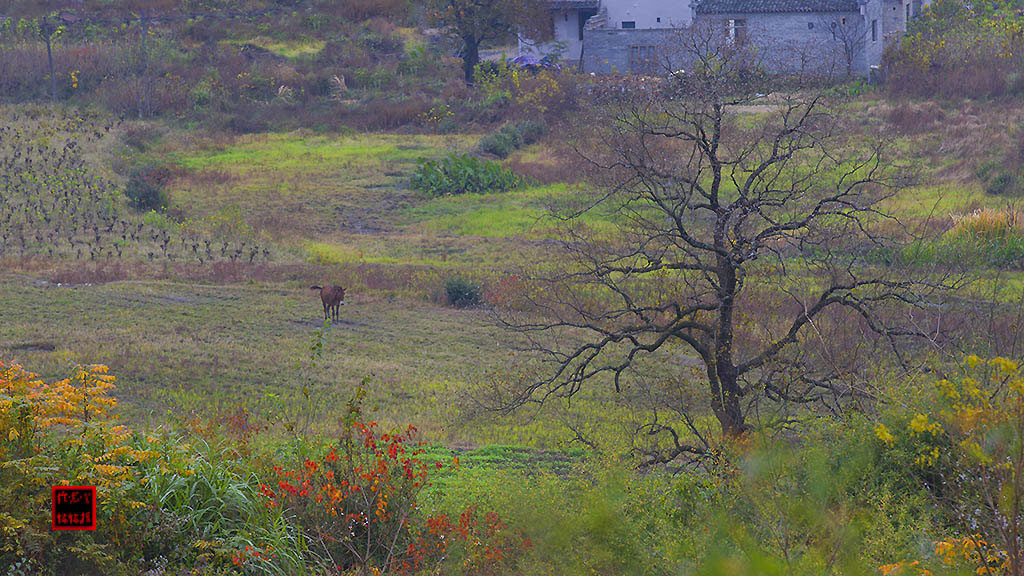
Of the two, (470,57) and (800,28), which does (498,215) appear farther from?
(800,28)

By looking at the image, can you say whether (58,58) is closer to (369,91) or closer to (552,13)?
(369,91)

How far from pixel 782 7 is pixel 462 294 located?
88.4 ft

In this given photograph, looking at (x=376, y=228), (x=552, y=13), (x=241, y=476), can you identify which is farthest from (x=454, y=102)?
(x=241, y=476)

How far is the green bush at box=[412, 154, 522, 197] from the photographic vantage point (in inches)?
1200

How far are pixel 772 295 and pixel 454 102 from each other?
27.9m

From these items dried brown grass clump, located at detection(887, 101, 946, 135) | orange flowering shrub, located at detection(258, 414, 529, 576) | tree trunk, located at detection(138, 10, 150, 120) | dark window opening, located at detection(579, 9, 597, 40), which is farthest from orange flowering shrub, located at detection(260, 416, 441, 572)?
dark window opening, located at detection(579, 9, 597, 40)

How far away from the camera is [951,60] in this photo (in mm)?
36969

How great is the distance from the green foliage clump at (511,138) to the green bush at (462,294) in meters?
15.1

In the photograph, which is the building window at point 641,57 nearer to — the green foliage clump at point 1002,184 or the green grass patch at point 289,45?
the green grass patch at point 289,45

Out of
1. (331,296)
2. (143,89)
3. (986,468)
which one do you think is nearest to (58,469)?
(986,468)

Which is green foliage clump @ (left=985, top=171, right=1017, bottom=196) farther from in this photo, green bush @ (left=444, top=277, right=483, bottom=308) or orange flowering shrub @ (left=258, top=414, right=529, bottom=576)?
orange flowering shrub @ (left=258, top=414, right=529, bottom=576)

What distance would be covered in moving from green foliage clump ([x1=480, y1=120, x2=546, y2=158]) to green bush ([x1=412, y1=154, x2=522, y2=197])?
3.62 metres

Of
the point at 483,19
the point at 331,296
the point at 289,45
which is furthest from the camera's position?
the point at 289,45

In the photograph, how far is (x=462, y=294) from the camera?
20.2m
